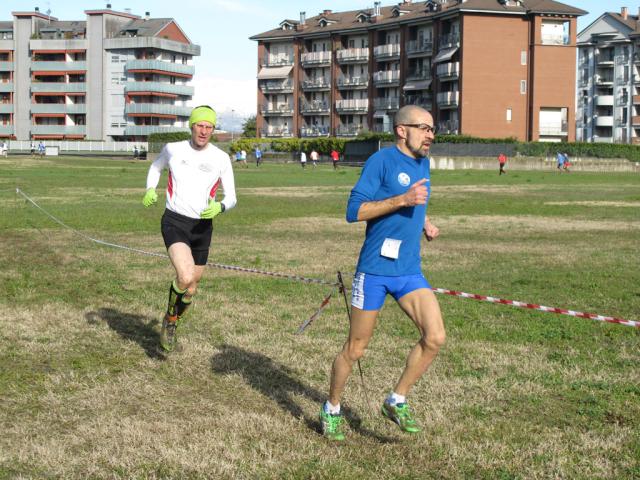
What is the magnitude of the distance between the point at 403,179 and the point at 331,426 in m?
1.68

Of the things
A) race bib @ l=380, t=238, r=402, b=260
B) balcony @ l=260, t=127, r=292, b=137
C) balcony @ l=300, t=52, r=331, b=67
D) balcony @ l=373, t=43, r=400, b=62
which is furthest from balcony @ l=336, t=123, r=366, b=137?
race bib @ l=380, t=238, r=402, b=260

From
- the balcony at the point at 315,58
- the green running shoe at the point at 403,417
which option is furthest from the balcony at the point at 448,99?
the green running shoe at the point at 403,417

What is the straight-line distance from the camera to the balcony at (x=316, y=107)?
121938 mm

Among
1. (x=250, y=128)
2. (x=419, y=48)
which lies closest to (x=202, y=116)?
(x=419, y=48)

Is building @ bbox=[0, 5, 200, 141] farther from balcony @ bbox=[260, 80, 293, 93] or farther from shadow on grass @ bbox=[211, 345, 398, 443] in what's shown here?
shadow on grass @ bbox=[211, 345, 398, 443]

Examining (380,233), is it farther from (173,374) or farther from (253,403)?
(173,374)

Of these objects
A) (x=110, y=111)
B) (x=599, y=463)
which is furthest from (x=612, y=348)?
(x=110, y=111)

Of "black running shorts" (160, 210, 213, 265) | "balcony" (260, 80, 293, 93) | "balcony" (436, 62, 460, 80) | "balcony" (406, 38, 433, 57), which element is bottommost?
"black running shorts" (160, 210, 213, 265)

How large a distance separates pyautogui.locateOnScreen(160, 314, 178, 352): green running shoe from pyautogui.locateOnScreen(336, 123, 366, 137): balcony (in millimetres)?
108189

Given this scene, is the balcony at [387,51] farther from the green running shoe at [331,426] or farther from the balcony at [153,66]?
the green running shoe at [331,426]

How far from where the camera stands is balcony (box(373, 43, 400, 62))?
366 ft

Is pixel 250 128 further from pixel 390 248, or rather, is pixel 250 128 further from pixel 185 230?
pixel 390 248

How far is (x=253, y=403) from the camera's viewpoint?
725cm

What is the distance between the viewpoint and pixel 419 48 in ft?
354
